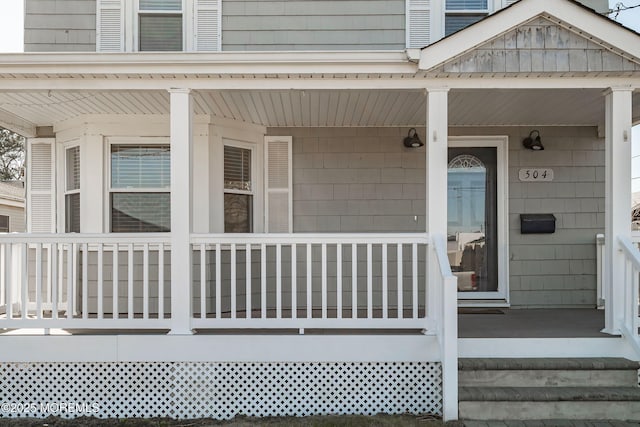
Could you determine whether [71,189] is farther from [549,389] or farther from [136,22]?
[549,389]

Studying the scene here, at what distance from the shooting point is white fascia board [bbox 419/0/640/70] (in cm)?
384

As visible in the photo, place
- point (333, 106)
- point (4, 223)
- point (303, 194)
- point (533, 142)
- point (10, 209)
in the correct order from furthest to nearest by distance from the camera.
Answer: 1. point (10, 209)
2. point (4, 223)
3. point (303, 194)
4. point (533, 142)
5. point (333, 106)

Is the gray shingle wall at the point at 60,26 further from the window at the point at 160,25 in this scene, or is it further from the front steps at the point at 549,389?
the front steps at the point at 549,389

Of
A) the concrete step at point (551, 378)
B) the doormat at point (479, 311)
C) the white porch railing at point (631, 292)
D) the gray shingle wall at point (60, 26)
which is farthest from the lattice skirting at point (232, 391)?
the gray shingle wall at point (60, 26)

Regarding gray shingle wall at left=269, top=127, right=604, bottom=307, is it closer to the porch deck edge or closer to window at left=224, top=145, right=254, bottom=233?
window at left=224, top=145, right=254, bottom=233

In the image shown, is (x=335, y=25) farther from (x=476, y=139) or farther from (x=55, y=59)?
(x=55, y=59)

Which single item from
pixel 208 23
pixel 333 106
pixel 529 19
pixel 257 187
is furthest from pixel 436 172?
pixel 208 23

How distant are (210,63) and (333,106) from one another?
61.4 inches

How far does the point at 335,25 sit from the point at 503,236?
3290 mm

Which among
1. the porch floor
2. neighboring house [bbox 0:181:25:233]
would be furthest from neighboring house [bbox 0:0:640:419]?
neighboring house [bbox 0:181:25:233]

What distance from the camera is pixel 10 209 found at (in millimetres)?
15023

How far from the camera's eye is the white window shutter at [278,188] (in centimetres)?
582

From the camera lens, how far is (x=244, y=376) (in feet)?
13.1

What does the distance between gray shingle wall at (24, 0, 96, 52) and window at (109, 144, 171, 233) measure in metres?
1.33
